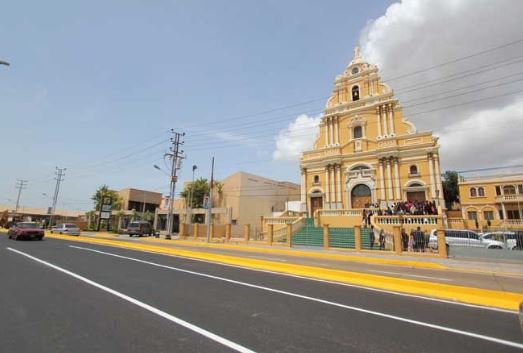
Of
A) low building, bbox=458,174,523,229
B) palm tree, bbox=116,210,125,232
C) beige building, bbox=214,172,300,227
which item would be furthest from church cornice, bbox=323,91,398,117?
palm tree, bbox=116,210,125,232

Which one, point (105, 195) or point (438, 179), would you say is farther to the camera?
point (105, 195)

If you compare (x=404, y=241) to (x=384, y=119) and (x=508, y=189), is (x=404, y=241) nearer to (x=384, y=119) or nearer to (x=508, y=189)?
(x=384, y=119)

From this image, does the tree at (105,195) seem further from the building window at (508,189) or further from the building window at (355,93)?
the building window at (508,189)

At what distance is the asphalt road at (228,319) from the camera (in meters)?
3.98

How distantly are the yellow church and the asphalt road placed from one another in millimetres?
29103

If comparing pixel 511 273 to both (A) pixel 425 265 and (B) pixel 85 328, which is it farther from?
(B) pixel 85 328

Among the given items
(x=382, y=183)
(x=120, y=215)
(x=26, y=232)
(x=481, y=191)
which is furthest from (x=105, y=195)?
(x=481, y=191)

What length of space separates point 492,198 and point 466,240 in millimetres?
33835

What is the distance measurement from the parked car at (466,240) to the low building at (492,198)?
2630cm

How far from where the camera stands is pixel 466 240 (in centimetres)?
1848

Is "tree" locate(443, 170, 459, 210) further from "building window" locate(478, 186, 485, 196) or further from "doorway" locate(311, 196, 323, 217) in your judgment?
"doorway" locate(311, 196, 323, 217)

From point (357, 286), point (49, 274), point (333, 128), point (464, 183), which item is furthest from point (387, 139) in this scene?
point (49, 274)

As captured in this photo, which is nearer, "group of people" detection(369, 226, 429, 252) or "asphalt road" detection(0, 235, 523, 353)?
"asphalt road" detection(0, 235, 523, 353)

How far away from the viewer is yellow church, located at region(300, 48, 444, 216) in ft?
110
